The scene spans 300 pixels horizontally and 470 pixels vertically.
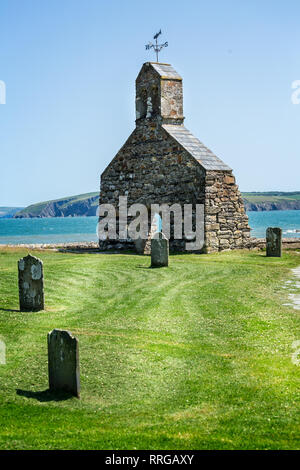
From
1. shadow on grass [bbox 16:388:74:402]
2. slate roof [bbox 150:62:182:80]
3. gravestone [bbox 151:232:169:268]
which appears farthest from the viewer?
slate roof [bbox 150:62:182:80]

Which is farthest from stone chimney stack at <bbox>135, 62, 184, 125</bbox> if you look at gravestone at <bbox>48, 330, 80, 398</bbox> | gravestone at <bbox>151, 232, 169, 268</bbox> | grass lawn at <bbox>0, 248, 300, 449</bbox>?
gravestone at <bbox>48, 330, 80, 398</bbox>

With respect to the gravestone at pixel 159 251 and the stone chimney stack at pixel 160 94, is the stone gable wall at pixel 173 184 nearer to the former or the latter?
the stone chimney stack at pixel 160 94

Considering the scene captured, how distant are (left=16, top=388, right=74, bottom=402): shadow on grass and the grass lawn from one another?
0.01m

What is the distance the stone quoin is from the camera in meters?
24.6

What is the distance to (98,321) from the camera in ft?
37.0

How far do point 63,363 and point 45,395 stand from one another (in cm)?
49

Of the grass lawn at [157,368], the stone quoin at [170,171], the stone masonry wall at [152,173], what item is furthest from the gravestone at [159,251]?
the stone masonry wall at [152,173]

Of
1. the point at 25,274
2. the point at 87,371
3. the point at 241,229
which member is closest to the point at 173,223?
the point at 241,229

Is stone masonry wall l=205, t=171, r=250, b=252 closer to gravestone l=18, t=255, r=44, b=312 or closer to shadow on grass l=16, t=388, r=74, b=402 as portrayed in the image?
gravestone l=18, t=255, r=44, b=312

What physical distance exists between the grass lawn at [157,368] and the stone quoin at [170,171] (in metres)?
9.22

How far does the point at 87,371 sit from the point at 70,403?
1.11m
